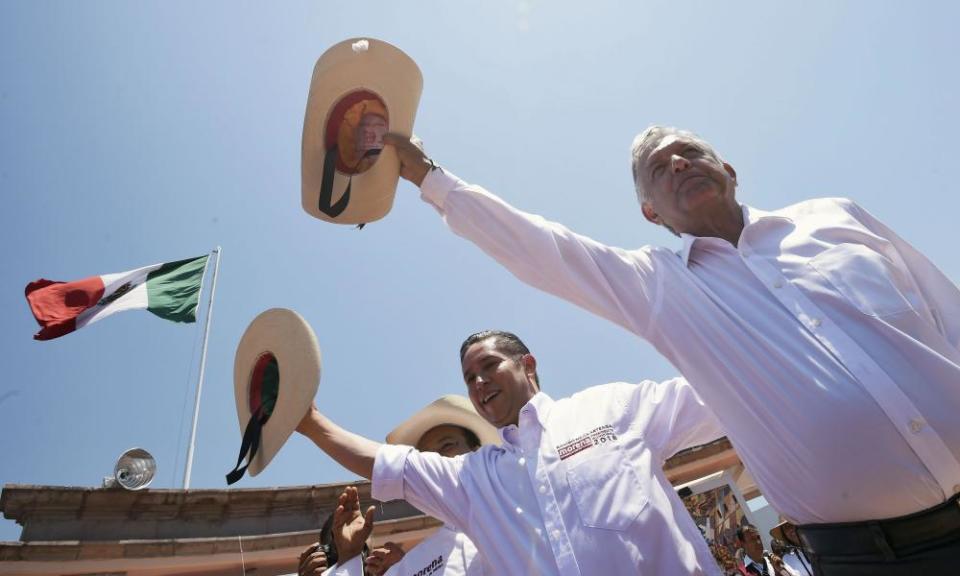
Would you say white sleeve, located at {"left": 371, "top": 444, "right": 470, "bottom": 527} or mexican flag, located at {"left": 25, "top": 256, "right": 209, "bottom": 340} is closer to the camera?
white sleeve, located at {"left": 371, "top": 444, "right": 470, "bottom": 527}

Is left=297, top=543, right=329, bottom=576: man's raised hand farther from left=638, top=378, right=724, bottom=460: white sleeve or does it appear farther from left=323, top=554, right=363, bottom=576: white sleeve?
left=638, top=378, right=724, bottom=460: white sleeve

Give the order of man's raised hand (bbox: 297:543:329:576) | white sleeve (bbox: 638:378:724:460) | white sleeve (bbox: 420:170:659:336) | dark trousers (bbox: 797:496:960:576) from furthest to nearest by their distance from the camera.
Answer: man's raised hand (bbox: 297:543:329:576) → white sleeve (bbox: 638:378:724:460) → white sleeve (bbox: 420:170:659:336) → dark trousers (bbox: 797:496:960:576)

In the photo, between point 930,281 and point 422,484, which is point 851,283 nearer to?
point 930,281

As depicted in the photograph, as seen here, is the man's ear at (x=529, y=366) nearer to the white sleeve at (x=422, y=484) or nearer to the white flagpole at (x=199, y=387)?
the white sleeve at (x=422, y=484)

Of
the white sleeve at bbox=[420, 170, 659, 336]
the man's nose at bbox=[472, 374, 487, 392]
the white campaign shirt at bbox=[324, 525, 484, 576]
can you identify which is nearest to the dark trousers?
the white sleeve at bbox=[420, 170, 659, 336]

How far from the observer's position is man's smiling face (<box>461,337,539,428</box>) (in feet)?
8.38

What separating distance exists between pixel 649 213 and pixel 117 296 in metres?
10.4

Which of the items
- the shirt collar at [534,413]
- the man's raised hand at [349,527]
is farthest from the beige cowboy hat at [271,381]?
the shirt collar at [534,413]

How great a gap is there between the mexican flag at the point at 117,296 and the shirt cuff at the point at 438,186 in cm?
911

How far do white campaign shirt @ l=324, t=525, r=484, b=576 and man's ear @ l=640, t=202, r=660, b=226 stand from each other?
1.93 meters

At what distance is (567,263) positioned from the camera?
5.32 feet

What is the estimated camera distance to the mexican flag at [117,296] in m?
8.26

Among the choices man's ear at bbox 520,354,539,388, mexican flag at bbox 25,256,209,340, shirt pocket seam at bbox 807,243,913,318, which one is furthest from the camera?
mexican flag at bbox 25,256,209,340

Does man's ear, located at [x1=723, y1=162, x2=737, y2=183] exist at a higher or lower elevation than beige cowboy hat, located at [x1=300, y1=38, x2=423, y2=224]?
lower
